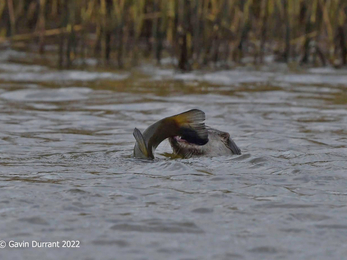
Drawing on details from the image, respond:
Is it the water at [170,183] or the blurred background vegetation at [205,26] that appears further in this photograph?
the blurred background vegetation at [205,26]

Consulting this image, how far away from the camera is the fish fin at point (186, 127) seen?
16.2ft

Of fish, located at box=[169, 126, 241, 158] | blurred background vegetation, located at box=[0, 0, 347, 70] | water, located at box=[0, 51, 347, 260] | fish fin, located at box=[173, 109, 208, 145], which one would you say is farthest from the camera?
blurred background vegetation, located at box=[0, 0, 347, 70]

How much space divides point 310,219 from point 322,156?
6.00ft

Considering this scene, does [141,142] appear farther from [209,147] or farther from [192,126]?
[209,147]

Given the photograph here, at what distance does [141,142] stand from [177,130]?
263mm

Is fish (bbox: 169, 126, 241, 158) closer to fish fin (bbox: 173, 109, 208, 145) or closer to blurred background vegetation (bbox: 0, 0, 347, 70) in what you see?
fish fin (bbox: 173, 109, 208, 145)

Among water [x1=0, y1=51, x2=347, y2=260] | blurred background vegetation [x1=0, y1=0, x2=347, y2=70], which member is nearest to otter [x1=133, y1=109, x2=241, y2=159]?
water [x1=0, y1=51, x2=347, y2=260]

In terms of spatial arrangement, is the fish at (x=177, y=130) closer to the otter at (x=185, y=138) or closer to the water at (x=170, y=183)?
the otter at (x=185, y=138)

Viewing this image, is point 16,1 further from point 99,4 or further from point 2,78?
point 2,78

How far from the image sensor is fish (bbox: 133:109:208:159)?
4945 millimetres

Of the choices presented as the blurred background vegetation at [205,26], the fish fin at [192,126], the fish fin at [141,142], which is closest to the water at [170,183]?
the fish fin at [141,142]

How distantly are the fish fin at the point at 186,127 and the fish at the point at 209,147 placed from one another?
29 centimetres

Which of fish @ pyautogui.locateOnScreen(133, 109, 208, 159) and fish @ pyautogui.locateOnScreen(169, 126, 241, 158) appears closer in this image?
fish @ pyautogui.locateOnScreen(133, 109, 208, 159)

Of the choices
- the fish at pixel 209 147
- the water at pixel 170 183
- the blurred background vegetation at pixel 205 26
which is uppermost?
the blurred background vegetation at pixel 205 26
